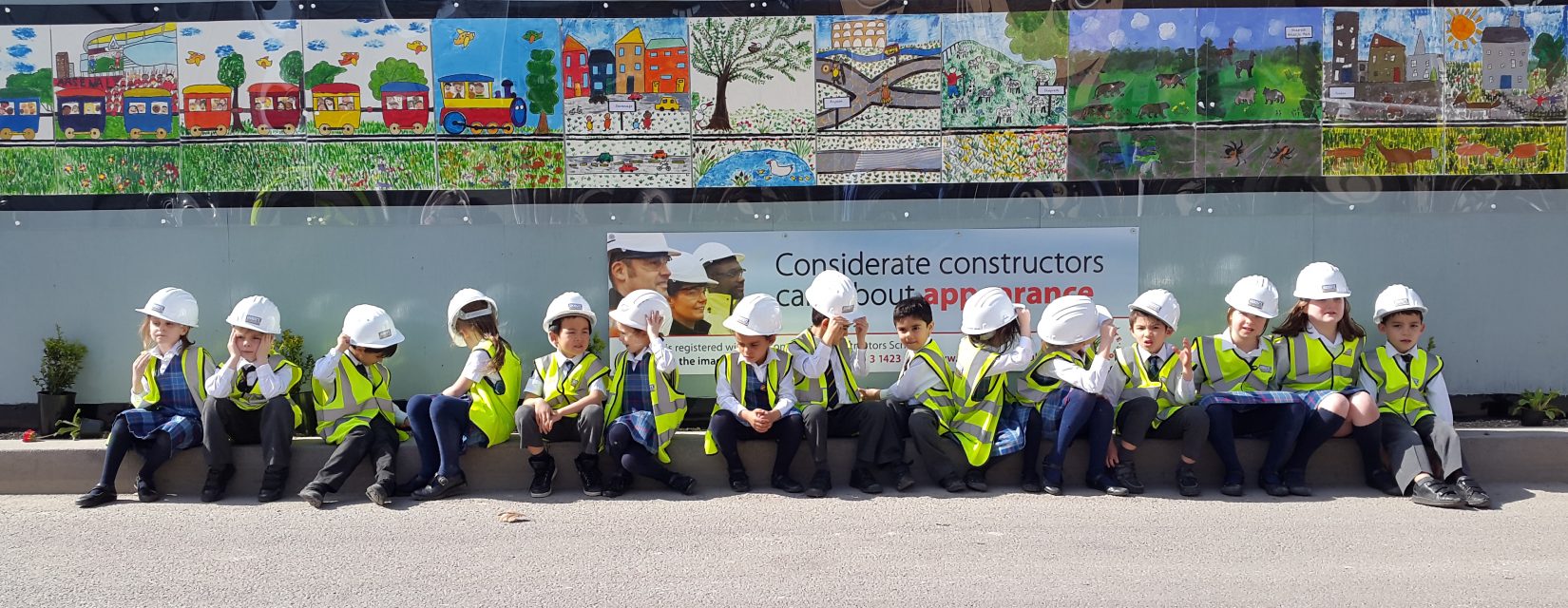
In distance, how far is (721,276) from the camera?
24.1 ft

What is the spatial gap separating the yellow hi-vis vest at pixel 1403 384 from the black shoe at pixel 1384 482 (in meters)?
0.35

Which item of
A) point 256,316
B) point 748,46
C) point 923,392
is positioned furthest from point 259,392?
point 923,392

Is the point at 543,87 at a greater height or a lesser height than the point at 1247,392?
greater

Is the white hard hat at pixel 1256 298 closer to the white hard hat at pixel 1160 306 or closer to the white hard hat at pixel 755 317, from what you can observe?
the white hard hat at pixel 1160 306

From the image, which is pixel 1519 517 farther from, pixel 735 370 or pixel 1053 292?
pixel 735 370

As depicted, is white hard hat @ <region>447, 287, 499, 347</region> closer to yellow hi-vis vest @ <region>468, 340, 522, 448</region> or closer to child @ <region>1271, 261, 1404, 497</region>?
yellow hi-vis vest @ <region>468, 340, 522, 448</region>

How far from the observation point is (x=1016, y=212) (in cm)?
728

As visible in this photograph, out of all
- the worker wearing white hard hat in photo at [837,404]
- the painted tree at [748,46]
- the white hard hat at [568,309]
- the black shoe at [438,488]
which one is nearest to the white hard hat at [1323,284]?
the worker wearing white hard hat in photo at [837,404]

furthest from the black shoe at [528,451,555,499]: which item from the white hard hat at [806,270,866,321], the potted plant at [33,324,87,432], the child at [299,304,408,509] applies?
the potted plant at [33,324,87,432]

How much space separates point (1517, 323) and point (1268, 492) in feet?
8.57

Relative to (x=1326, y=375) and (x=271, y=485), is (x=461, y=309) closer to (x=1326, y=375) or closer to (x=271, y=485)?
(x=271, y=485)

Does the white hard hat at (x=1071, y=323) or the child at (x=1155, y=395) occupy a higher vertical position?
the white hard hat at (x=1071, y=323)

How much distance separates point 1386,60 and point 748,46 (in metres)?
3.94

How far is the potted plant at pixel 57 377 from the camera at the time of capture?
23.3 ft
